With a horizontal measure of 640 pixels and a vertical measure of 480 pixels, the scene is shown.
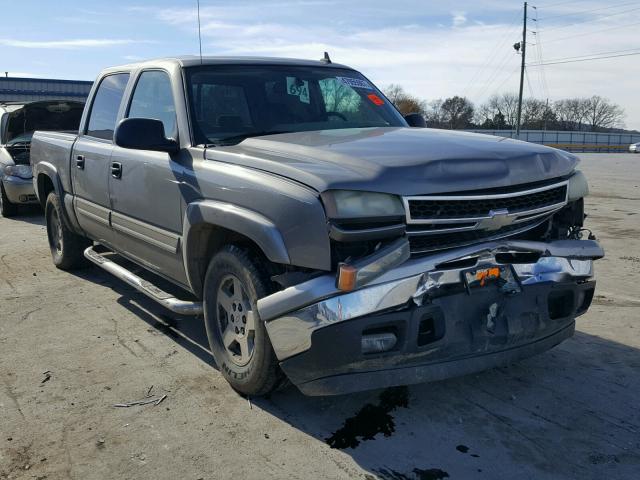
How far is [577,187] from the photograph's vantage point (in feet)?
11.8

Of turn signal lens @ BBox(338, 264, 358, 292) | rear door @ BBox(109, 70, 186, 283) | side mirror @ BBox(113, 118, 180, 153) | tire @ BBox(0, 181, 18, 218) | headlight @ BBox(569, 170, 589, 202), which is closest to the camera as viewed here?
turn signal lens @ BBox(338, 264, 358, 292)

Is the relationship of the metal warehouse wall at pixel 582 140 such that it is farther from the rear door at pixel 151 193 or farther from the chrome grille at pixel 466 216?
the chrome grille at pixel 466 216

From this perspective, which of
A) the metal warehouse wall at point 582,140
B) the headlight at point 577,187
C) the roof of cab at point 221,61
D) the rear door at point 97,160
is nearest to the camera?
the headlight at point 577,187

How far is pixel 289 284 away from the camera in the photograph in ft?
9.92

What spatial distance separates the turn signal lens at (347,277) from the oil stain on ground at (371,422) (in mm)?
867

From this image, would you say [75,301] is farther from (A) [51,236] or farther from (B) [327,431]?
(B) [327,431]

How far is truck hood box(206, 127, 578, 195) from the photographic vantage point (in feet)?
9.48

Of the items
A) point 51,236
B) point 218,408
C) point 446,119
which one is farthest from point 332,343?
point 446,119

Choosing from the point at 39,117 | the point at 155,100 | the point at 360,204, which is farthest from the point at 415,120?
the point at 39,117

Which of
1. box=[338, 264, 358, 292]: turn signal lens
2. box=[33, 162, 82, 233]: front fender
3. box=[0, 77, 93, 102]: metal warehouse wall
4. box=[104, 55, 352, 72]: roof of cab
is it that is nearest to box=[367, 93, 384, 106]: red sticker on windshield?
box=[104, 55, 352, 72]: roof of cab

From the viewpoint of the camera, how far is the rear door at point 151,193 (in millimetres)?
4027

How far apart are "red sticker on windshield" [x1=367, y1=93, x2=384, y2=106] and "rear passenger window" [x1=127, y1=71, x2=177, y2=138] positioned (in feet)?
5.05

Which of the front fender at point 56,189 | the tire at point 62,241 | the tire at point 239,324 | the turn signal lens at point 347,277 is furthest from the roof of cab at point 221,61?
the turn signal lens at point 347,277

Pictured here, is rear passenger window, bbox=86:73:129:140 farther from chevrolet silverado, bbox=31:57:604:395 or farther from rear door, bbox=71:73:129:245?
chevrolet silverado, bbox=31:57:604:395
